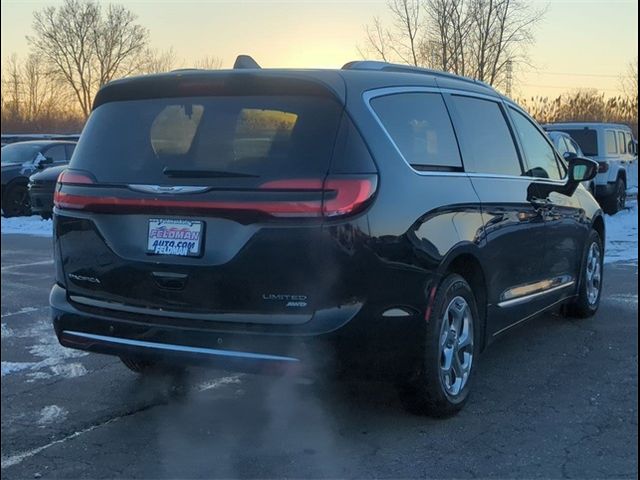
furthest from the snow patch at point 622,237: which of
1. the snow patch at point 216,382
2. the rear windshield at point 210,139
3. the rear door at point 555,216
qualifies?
the rear windshield at point 210,139

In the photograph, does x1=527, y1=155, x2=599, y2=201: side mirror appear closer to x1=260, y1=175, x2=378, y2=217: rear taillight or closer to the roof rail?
the roof rail

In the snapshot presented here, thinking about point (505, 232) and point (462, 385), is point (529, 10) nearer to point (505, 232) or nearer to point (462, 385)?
point (505, 232)

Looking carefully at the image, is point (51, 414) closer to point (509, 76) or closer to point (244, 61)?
point (244, 61)

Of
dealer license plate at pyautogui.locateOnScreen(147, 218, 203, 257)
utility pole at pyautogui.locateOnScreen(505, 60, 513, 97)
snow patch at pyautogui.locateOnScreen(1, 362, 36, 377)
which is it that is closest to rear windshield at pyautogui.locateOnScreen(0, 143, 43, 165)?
snow patch at pyautogui.locateOnScreen(1, 362, 36, 377)

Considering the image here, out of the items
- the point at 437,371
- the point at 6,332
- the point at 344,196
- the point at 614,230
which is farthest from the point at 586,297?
the point at 614,230

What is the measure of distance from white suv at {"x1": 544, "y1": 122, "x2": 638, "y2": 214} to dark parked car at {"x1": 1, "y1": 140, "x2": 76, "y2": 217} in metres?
10.2

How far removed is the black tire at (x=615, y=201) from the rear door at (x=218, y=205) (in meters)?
13.9

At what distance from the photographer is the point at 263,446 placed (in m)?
3.61

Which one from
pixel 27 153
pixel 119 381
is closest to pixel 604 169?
pixel 27 153

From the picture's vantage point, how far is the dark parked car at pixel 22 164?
1453cm

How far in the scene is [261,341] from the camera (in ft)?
10.8

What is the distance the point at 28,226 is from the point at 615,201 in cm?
1213

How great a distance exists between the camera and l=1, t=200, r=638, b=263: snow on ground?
33.3 feet

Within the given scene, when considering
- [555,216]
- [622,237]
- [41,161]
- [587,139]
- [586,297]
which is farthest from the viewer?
[587,139]
